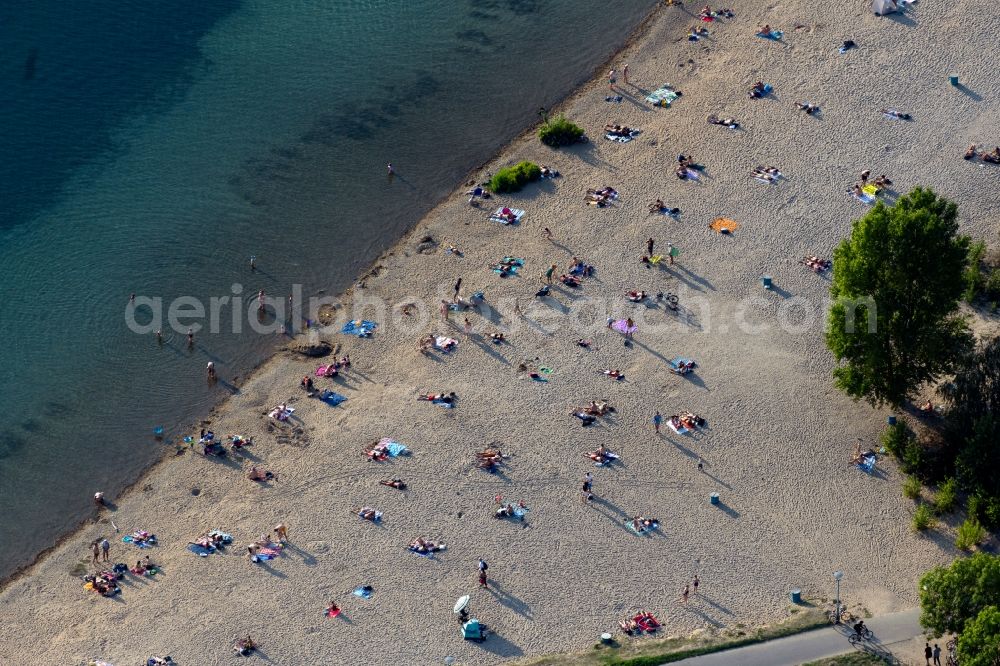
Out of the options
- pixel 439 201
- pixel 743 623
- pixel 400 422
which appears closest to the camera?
pixel 743 623

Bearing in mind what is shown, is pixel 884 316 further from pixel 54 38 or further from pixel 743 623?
pixel 54 38

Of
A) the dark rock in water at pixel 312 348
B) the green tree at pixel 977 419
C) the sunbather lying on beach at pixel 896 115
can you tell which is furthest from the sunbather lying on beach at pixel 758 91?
the dark rock in water at pixel 312 348

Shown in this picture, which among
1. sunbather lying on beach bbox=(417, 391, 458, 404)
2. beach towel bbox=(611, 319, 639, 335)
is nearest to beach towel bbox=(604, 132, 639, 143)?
beach towel bbox=(611, 319, 639, 335)

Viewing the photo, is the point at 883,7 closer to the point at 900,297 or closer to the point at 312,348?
the point at 900,297

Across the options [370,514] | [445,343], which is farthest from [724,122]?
[370,514]

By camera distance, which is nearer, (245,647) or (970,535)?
(245,647)

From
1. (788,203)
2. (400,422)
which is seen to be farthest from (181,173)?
(788,203)
